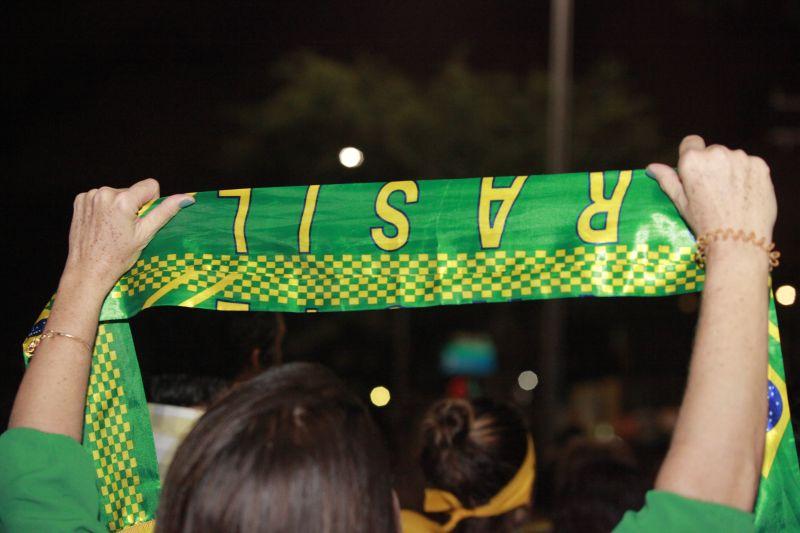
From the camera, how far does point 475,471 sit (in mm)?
2598

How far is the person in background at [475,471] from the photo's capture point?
2.59 meters

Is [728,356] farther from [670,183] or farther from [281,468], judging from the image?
[281,468]

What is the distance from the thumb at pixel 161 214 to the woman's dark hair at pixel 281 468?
2.14ft

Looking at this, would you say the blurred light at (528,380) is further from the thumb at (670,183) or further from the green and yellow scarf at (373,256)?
the thumb at (670,183)

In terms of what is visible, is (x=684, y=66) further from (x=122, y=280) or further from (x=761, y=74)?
(x=122, y=280)

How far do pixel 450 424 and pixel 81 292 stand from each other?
1.42 m

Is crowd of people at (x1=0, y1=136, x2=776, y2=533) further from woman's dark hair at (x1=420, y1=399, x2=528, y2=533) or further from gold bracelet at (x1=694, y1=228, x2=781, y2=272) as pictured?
woman's dark hair at (x1=420, y1=399, x2=528, y2=533)

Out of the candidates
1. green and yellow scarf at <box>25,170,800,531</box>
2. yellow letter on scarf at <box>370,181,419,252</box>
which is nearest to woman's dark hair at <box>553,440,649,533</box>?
green and yellow scarf at <box>25,170,800,531</box>

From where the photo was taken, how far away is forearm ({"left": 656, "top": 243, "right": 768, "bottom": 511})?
45.2 inches

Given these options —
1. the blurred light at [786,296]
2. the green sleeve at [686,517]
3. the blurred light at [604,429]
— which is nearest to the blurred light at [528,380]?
the blurred light at [604,429]

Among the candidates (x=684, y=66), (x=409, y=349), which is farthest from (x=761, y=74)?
(x=409, y=349)

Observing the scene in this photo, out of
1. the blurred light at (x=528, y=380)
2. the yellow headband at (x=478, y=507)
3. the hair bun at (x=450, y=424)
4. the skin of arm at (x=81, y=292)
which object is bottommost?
the yellow headband at (x=478, y=507)

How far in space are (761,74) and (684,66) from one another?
1.94 m

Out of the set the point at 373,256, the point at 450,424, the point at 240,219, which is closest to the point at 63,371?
the point at 240,219
